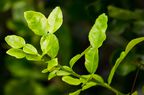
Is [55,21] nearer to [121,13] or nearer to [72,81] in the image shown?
[72,81]

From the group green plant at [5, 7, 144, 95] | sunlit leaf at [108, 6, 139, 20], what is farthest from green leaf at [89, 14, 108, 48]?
sunlit leaf at [108, 6, 139, 20]

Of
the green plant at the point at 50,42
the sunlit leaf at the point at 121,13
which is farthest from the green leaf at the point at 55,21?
the sunlit leaf at the point at 121,13

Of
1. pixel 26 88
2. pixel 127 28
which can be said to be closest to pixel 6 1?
pixel 26 88

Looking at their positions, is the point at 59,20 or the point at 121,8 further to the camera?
the point at 121,8

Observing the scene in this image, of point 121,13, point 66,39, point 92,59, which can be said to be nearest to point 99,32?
point 92,59

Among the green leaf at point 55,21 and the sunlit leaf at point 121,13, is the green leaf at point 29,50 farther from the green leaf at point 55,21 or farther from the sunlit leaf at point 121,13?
the sunlit leaf at point 121,13

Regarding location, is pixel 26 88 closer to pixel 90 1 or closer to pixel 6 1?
pixel 6 1

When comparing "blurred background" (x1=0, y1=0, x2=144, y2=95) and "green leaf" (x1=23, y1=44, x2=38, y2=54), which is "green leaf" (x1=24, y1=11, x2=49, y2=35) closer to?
"green leaf" (x1=23, y1=44, x2=38, y2=54)
